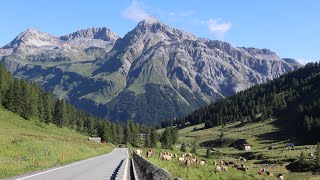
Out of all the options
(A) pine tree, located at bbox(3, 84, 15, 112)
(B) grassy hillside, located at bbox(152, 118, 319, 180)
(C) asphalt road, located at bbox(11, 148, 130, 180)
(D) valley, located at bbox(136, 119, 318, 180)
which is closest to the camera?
(C) asphalt road, located at bbox(11, 148, 130, 180)

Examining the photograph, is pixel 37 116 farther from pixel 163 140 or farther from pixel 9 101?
pixel 163 140

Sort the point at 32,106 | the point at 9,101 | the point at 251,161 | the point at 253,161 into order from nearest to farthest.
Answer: the point at 253,161
the point at 251,161
the point at 9,101
the point at 32,106

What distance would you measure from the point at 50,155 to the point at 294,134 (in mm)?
158131

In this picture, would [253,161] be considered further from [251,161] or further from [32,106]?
[32,106]

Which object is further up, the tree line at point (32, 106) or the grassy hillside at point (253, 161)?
the tree line at point (32, 106)

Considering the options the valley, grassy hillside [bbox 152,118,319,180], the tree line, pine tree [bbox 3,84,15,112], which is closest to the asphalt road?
the valley

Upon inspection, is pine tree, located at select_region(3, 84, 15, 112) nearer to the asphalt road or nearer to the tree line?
the tree line

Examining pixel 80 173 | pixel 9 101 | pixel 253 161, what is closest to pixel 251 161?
pixel 253 161

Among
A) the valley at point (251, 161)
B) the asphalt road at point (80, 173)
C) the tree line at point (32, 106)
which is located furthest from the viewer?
the tree line at point (32, 106)

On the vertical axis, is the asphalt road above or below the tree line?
below

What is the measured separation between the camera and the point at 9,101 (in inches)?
4838

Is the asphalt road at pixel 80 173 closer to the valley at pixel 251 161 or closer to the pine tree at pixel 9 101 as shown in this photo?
the valley at pixel 251 161

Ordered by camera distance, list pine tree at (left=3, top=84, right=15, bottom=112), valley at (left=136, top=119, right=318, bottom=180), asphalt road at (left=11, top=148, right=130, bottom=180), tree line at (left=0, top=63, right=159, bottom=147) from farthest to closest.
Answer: tree line at (left=0, top=63, right=159, bottom=147), pine tree at (left=3, top=84, right=15, bottom=112), valley at (left=136, top=119, right=318, bottom=180), asphalt road at (left=11, top=148, right=130, bottom=180)

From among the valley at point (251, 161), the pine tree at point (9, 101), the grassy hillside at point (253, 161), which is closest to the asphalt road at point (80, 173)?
the valley at point (251, 161)
